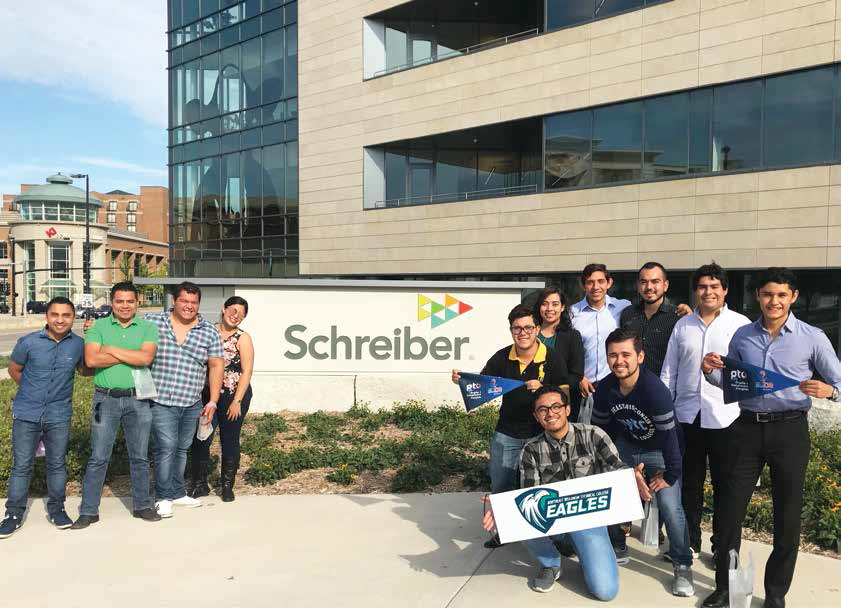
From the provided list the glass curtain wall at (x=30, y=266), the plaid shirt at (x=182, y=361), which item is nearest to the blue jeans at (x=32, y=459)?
the plaid shirt at (x=182, y=361)

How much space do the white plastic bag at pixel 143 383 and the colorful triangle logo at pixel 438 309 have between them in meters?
4.78

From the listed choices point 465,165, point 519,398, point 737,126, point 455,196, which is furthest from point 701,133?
point 519,398

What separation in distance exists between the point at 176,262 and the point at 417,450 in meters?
23.6

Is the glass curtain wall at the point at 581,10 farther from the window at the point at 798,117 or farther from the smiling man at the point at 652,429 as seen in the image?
the smiling man at the point at 652,429

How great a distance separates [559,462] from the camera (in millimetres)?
3920

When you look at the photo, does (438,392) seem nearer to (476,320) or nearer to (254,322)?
(476,320)

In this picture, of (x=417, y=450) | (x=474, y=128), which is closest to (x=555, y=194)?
(x=474, y=128)

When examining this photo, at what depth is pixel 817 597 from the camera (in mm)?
3734

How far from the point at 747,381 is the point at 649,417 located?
1.95ft

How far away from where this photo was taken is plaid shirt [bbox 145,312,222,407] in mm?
5121

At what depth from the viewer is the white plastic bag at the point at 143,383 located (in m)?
4.99

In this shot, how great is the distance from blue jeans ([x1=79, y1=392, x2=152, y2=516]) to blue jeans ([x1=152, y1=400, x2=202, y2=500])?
10 centimetres

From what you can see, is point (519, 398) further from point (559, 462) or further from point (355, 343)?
point (355, 343)

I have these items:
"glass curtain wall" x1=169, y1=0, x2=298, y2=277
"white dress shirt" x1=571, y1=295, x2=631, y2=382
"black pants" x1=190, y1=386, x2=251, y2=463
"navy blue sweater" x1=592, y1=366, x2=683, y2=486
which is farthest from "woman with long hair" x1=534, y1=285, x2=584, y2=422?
"glass curtain wall" x1=169, y1=0, x2=298, y2=277
